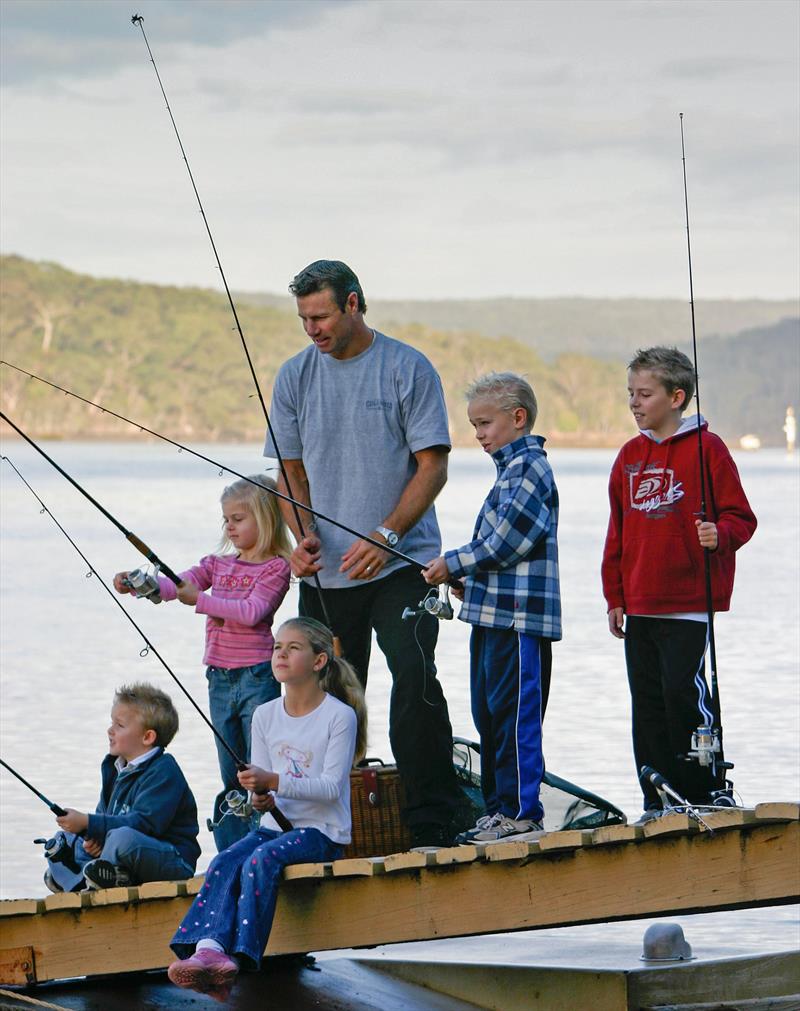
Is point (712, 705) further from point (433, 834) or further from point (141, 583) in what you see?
point (141, 583)

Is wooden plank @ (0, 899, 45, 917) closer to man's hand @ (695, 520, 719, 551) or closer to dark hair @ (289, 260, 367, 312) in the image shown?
dark hair @ (289, 260, 367, 312)

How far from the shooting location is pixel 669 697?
4.71 metres

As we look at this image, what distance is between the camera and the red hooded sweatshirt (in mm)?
4688

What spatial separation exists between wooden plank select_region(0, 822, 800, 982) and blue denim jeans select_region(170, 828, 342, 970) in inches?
3.8

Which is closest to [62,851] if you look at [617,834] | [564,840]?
[564,840]

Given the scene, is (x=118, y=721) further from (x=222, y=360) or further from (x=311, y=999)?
(x=222, y=360)

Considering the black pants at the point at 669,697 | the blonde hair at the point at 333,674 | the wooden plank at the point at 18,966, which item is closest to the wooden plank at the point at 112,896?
the wooden plank at the point at 18,966

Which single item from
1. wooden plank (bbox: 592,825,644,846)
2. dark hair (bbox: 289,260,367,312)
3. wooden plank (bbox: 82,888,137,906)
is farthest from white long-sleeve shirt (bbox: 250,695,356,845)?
dark hair (bbox: 289,260,367,312)

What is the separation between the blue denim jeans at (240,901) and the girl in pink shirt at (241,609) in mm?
758

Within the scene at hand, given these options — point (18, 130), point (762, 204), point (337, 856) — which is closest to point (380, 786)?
point (337, 856)

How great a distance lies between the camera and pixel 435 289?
A: 8806 cm

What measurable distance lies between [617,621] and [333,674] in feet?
2.62

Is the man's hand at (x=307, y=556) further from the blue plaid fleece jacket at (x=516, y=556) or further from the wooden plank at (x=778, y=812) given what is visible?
the wooden plank at (x=778, y=812)

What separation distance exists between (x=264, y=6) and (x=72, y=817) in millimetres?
60751
